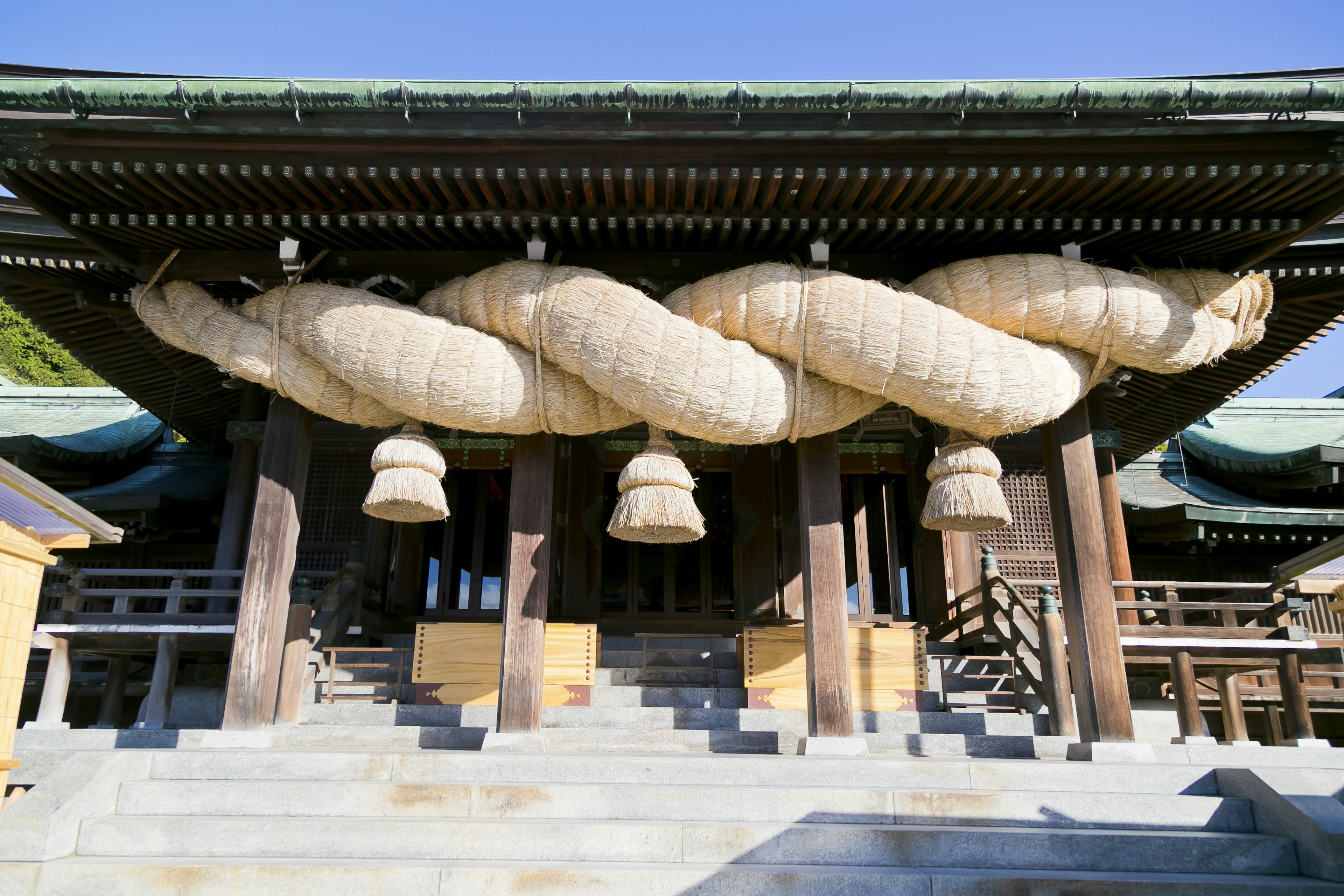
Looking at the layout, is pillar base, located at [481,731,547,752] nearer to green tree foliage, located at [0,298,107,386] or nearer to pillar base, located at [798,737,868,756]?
pillar base, located at [798,737,868,756]

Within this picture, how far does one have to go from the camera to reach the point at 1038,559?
919 cm

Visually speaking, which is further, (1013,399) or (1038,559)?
(1038,559)

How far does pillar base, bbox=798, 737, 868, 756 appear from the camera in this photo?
527 cm

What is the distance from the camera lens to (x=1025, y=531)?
9.30m

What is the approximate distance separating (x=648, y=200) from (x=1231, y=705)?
7123 mm

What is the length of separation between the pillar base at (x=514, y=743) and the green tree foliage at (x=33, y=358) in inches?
829

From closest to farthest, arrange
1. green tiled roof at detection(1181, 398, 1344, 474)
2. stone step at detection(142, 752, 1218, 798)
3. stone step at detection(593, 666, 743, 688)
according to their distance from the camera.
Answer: stone step at detection(142, 752, 1218, 798) < stone step at detection(593, 666, 743, 688) < green tiled roof at detection(1181, 398, 1344, 474)

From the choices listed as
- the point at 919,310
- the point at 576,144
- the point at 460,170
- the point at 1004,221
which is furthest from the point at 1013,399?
the point at 460,170

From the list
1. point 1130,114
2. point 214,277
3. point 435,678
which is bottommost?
point 435,678

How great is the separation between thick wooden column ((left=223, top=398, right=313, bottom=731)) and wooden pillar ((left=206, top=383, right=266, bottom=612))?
2727 millimetres

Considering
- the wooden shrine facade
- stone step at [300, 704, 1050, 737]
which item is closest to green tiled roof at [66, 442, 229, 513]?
the wooden shrine facade

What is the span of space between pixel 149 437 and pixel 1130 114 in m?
11.0

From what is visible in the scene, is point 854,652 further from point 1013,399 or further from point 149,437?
point 149,437

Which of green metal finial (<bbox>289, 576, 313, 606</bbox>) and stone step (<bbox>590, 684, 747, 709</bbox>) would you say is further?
stone step (<bbox>590, 684, 747, 709</bbox>)
